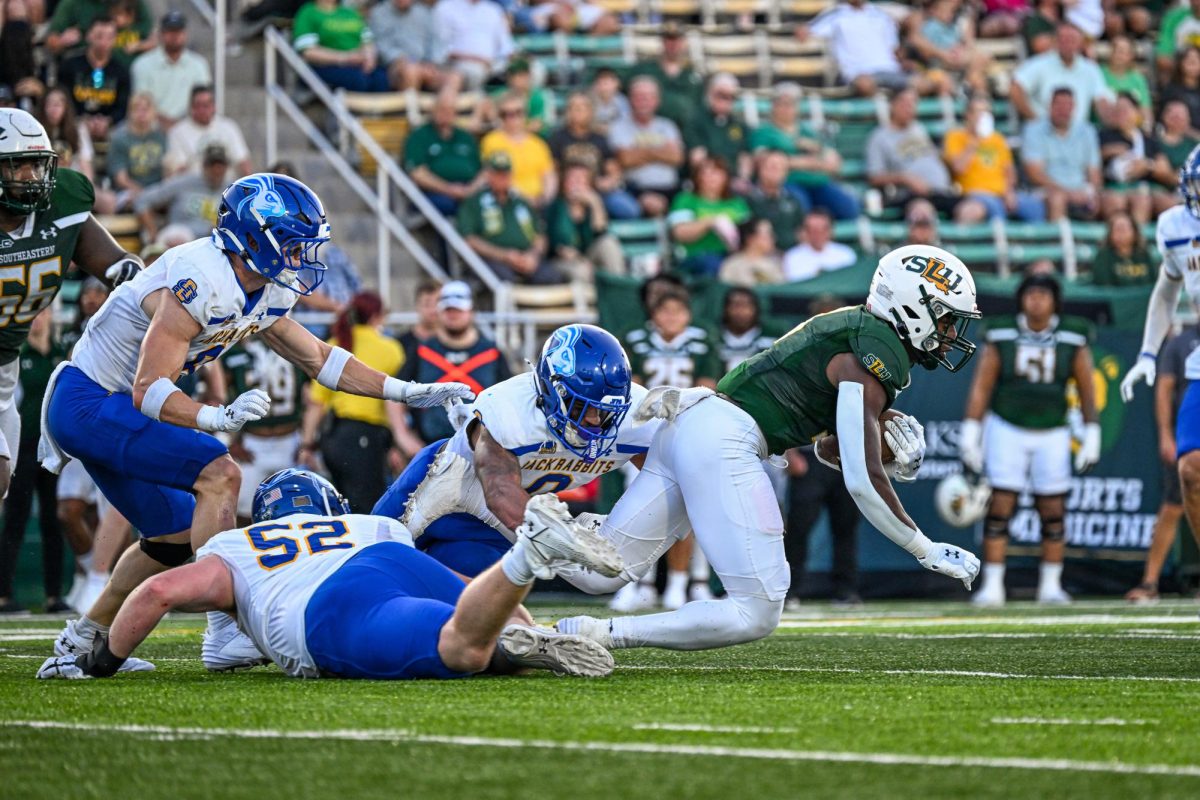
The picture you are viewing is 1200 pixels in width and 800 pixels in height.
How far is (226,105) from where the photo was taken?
13.0m

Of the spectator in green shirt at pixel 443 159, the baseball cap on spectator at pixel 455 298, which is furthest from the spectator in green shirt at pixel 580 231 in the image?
the baseball cap on spectator at pixel 455 298

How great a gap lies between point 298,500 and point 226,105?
756cm

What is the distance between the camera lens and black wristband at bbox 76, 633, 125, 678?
555 centimetres

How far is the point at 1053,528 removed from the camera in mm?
11367

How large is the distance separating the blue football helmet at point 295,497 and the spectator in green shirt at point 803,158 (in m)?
8.07

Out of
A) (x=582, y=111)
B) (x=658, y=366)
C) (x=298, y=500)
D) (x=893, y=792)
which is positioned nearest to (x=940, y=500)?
(x=658, y=366)

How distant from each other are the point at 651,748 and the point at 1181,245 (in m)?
4.84

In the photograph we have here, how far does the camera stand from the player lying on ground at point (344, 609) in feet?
17.2

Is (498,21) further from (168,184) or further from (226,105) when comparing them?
(168,184)

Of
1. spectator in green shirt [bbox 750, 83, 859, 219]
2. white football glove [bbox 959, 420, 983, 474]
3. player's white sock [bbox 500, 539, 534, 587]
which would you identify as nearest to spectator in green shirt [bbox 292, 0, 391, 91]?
spectator in green shirt [bbox 750, 83, 859, 219]

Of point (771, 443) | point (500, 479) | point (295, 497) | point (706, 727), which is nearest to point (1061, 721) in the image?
point (706, 727)

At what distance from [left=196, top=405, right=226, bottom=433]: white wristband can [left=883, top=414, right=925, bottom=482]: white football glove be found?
2.17m

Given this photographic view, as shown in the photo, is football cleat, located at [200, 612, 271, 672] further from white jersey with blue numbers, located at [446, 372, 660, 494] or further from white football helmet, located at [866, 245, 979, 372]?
white football helmet, located at [866, 245, 979, 372]

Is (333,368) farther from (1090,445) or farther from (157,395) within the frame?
(1090,445)
